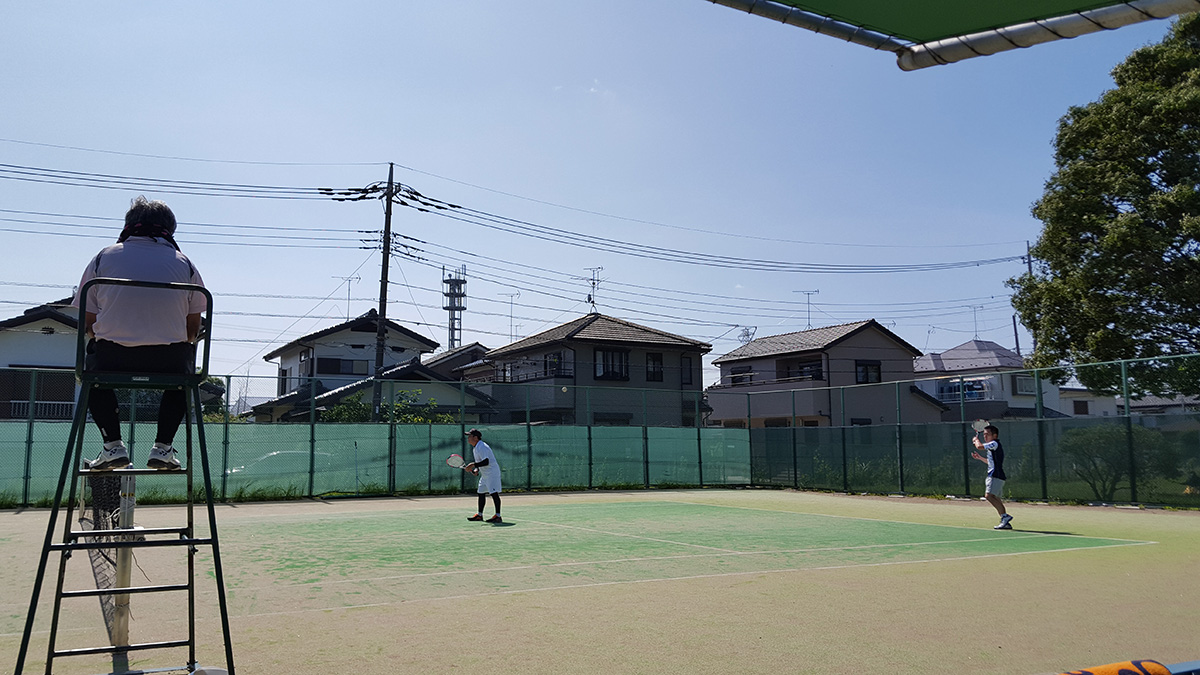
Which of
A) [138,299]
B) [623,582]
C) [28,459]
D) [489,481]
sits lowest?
[623,582]

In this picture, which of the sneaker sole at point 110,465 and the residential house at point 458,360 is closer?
the sneaker sole at point 110,465

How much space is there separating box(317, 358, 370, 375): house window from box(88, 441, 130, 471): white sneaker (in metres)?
39.9

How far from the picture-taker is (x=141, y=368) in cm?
412

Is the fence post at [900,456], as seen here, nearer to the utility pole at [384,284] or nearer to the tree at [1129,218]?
the tree at [1129,218]

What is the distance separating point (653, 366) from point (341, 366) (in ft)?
48.6

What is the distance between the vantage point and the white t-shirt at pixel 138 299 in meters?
4.02

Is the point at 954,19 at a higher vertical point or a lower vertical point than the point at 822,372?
lower

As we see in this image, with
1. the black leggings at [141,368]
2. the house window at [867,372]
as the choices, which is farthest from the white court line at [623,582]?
the house window at [867,372]

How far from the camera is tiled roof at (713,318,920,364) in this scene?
1652 inches

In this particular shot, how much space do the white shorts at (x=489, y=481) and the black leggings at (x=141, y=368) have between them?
33.5 feet

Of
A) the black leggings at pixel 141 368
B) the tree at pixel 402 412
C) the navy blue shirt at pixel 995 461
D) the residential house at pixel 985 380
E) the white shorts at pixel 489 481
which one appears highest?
the residential house at pixel 985 380

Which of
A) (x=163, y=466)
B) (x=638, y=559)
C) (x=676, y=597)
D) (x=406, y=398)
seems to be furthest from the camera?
(x=406, y=398)

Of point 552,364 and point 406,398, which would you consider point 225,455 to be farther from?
point 552,364

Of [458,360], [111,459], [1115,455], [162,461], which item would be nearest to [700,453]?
[1115,455]
